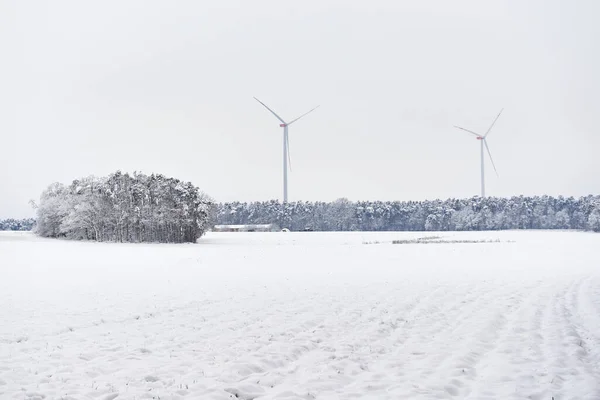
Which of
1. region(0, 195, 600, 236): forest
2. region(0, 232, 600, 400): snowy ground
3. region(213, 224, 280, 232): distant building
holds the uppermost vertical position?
region(0, 195, 600, 236): forest

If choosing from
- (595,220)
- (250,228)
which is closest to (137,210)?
(250,228)

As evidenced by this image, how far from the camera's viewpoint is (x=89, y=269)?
30.5 meters

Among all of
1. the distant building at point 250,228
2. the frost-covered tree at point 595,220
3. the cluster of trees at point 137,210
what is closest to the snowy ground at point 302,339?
the cluster of trees at point 137,210

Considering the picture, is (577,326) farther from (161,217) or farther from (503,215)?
(503,215)

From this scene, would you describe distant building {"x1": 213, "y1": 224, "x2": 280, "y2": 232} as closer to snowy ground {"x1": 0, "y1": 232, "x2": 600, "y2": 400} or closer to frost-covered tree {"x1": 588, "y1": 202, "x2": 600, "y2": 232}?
frost-covered tree {"x1": 588, "y1": 202, "x2": 600, "y2": 232}

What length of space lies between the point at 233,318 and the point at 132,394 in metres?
6.44

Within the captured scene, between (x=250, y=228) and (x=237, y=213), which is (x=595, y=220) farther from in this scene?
(x=237, y=213)

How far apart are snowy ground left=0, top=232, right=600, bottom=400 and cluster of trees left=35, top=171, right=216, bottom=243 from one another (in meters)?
49.2

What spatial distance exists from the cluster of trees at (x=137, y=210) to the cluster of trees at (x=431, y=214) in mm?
81254

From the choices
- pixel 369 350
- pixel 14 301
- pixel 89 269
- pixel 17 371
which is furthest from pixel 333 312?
pixel 89 269

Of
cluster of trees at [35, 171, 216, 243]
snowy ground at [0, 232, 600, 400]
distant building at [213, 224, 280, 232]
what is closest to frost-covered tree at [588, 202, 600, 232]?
distant building at [213, 224, 280, 232]

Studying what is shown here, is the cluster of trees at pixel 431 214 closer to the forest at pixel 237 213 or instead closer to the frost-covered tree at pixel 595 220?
the forest at pixel 237 213

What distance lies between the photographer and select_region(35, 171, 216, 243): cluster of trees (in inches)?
2830

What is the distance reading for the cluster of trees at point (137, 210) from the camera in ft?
236
